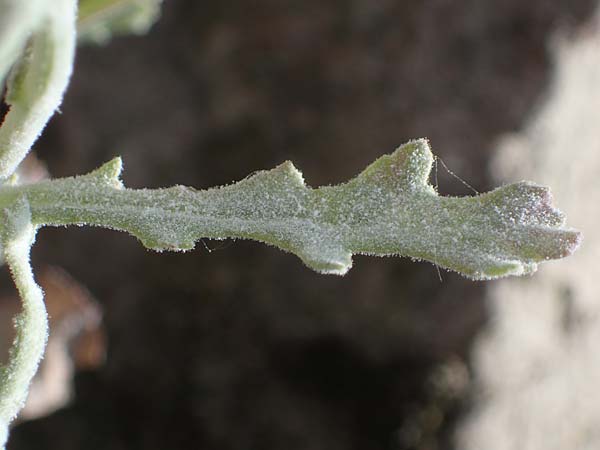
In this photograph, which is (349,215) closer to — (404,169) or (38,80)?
(404,169)

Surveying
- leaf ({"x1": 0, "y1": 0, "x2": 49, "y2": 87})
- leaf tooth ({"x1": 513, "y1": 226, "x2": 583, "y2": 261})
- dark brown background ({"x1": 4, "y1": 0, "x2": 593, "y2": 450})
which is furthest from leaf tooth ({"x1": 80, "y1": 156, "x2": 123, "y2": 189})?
dark brown background ({"x1": 4, "y1": 0, "x2": 593, "y2": 450})

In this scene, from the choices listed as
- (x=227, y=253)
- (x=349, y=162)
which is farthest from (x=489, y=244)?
(x=227, y=253)

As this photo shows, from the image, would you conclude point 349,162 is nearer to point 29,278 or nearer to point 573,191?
point 573,191

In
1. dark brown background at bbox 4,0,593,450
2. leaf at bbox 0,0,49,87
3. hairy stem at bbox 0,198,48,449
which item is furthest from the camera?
dark brown background at bbox 4,0,593,450

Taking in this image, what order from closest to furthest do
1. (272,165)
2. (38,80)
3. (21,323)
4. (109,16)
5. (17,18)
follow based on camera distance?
(17,18), (38,80), (21,323), (109,16), (272,165)

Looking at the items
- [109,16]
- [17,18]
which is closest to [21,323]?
[17,18]

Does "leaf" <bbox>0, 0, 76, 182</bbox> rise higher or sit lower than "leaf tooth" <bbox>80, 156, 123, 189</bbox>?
lower

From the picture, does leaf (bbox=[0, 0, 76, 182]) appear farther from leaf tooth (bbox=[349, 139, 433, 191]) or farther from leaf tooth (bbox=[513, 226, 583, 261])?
leaf tooth (bbox=[513, 226, 583, 261])
